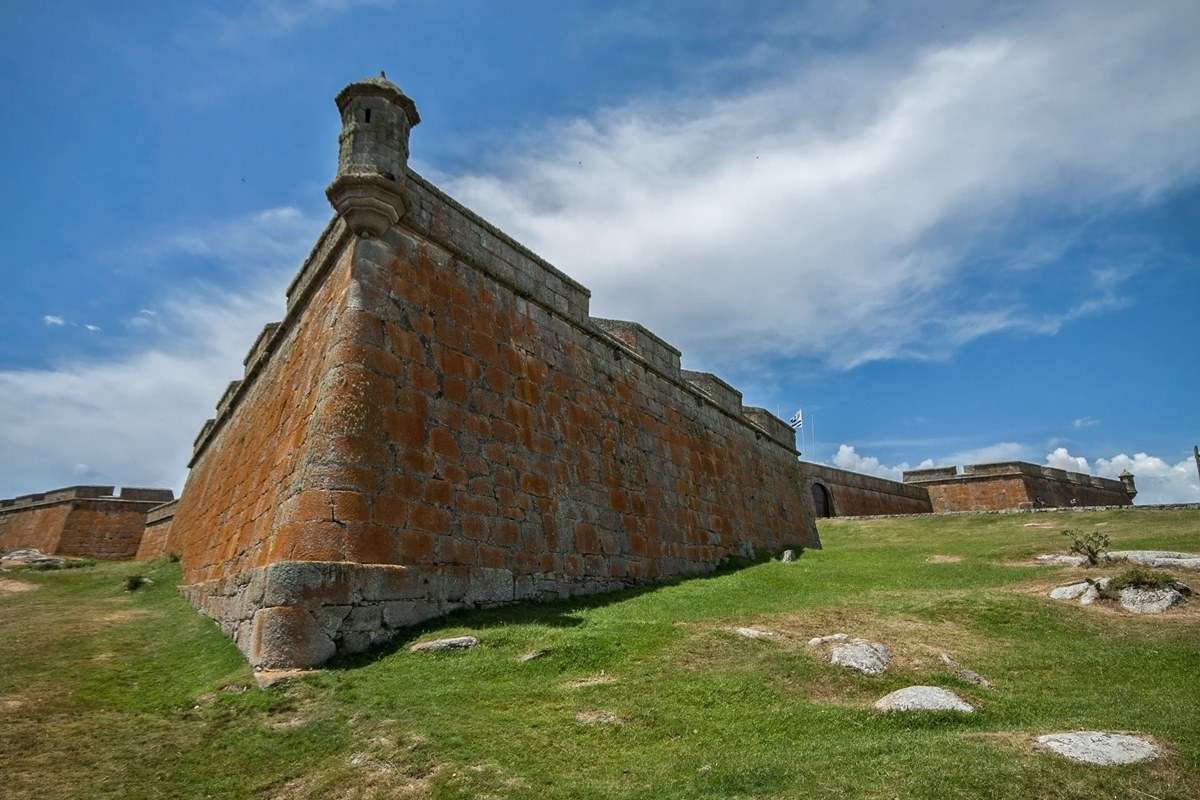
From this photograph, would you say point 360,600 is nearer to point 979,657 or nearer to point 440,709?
point 440,709

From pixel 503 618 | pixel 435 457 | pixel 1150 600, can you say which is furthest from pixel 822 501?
pixel 435 457

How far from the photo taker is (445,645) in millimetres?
6656

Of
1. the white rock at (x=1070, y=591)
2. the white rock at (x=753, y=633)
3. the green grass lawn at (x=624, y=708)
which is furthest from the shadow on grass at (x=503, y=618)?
the white rock at (x=1070, y=591)

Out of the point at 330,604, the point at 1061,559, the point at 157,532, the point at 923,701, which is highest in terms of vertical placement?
the point at 157,532

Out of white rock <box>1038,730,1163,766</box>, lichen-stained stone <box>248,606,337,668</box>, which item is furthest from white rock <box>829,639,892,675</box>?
lichen-stained stone <box>248,606,337,668</box>

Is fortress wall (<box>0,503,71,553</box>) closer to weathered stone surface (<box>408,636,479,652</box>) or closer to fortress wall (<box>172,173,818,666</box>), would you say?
fortress wall (<box>172,173,818,666</box>)

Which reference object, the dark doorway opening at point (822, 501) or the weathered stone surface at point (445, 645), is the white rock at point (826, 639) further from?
the dark doorway opening at point (822, 501)

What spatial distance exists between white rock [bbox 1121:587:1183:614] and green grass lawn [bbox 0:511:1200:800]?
0.21 metres

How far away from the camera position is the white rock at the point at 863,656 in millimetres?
6059

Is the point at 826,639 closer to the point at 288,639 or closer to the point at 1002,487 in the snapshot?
the point at 288,639

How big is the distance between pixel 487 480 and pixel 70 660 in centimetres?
492

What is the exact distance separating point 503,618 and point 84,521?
27.4m

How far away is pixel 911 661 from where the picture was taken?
6.33 meters

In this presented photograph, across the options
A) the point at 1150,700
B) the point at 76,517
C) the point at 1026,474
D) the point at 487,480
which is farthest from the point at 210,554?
the point at 1026,474
